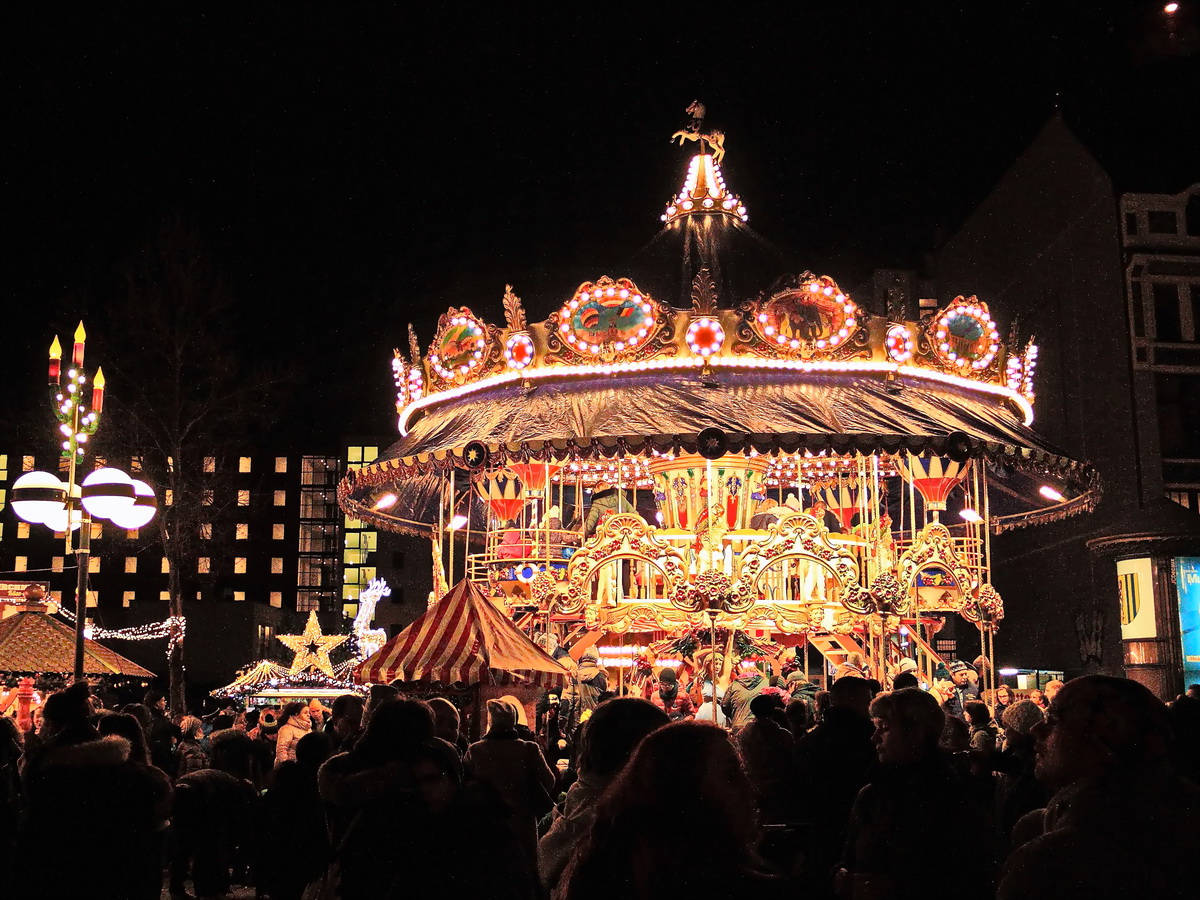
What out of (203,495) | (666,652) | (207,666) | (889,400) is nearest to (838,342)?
(889,400)

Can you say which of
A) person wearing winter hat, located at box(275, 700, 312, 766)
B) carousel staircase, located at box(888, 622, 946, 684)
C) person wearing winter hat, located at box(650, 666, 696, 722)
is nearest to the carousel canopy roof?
carousel staircase, located at box(888, 622, 946, 684)

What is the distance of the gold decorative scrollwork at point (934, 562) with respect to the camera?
1755cm

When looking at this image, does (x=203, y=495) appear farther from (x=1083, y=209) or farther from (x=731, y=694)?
(x=1083, y=209)

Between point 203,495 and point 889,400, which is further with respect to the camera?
point 203,495

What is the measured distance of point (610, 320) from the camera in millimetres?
17812

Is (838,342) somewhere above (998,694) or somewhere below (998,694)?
above

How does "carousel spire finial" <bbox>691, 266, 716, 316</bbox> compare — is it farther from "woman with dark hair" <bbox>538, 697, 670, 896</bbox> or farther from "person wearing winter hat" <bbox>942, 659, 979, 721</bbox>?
"woman with dark hair" <bbox>538, 697, 670, 896</bbox>

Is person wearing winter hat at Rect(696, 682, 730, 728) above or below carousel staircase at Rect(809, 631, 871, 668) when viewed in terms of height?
below

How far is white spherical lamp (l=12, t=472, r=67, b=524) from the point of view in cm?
1241

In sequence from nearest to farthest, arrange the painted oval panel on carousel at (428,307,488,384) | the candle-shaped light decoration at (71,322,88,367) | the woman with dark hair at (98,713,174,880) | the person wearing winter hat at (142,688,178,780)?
the woman with dark hair at (98,713,174,880)
the person wearing winter hat at (142,688,178,780)
the candle-shaped light decoration at (71,322,88,367)
the painted oval panel on carousel at (428,307,488,384)

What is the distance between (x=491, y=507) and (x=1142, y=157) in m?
19.7

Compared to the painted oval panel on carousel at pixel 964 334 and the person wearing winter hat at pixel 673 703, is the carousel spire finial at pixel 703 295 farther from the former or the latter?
the person wearing winter hat at pixel 673 703

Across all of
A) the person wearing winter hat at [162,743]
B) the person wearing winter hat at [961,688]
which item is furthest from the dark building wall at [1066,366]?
the person wearing winter hat at [162,743]

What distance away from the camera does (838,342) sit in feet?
58.7
